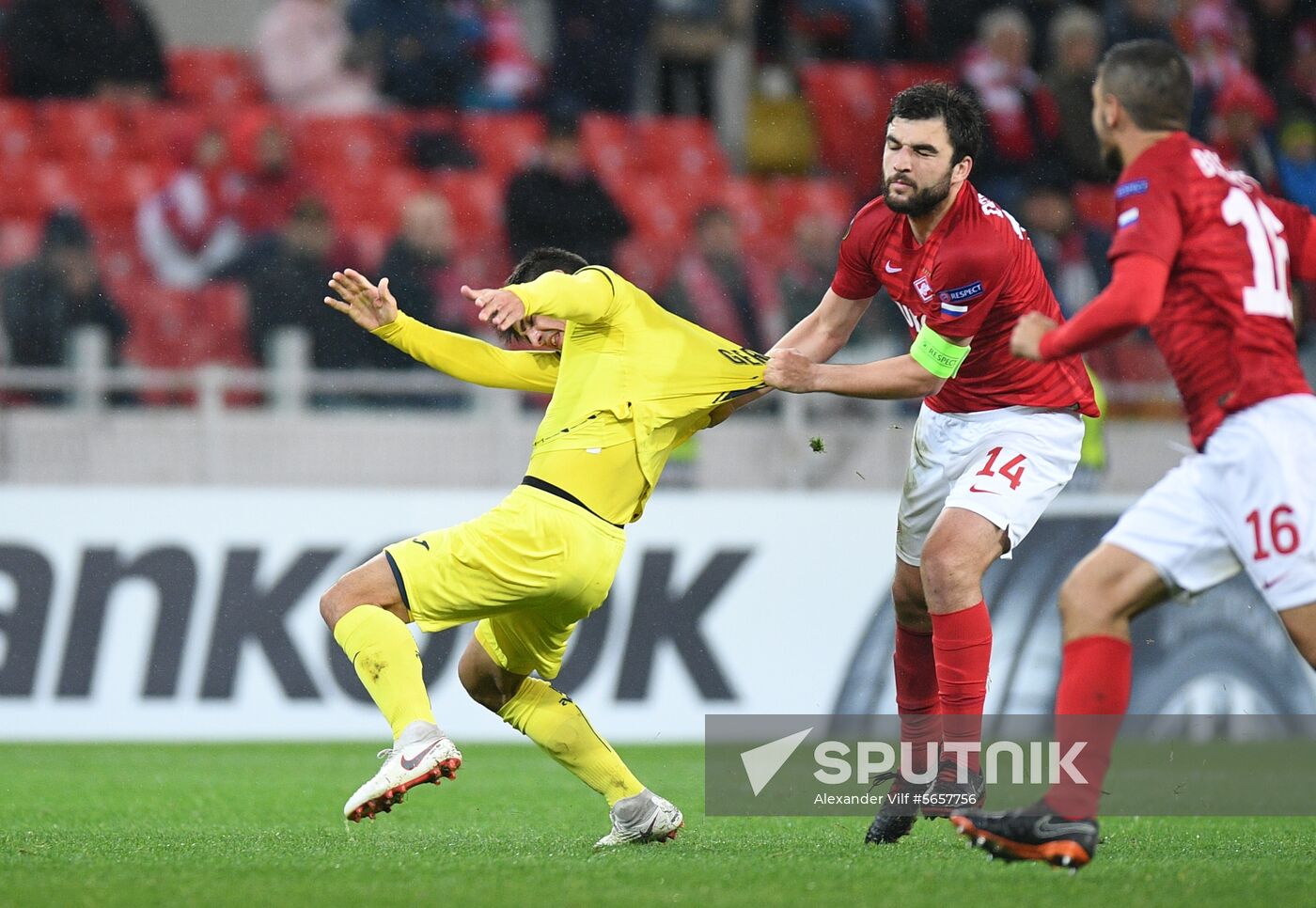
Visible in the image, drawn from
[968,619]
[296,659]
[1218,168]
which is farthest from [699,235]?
[1218,168]

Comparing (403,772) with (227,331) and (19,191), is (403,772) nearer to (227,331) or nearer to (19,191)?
(227,331)

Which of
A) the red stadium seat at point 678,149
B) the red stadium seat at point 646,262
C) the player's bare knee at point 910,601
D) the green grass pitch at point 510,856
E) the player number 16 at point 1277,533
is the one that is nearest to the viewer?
the green grass pitch at point 510,856

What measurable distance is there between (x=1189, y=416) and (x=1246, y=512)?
0.34 metres

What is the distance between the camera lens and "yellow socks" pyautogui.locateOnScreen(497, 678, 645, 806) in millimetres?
5750

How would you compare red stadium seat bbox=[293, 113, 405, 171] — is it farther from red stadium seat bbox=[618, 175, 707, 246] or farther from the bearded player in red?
the bearded player in red

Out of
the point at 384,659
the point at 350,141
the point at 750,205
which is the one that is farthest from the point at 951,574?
the point at 350,141

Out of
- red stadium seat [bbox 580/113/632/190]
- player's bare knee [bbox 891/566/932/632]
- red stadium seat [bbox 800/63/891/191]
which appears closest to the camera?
player's bare knee [bbox 891/566/932/632]

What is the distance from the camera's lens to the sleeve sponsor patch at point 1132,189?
4645 millimetres

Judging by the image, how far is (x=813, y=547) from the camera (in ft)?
34.3

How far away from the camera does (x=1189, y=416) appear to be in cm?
486

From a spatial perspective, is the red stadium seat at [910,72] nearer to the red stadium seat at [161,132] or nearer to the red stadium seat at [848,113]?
the red stadium seat at [848,113]

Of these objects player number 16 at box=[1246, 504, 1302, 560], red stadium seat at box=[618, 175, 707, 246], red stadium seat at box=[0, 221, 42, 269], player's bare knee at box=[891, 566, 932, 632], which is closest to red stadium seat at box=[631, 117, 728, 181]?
red stadium seat at box=[618, 175, 707, 246]

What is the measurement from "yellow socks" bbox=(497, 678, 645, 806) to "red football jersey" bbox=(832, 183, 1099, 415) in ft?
5.56

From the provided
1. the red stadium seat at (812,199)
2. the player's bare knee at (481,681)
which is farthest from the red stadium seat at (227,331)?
the player's bare knee at (481,681)
